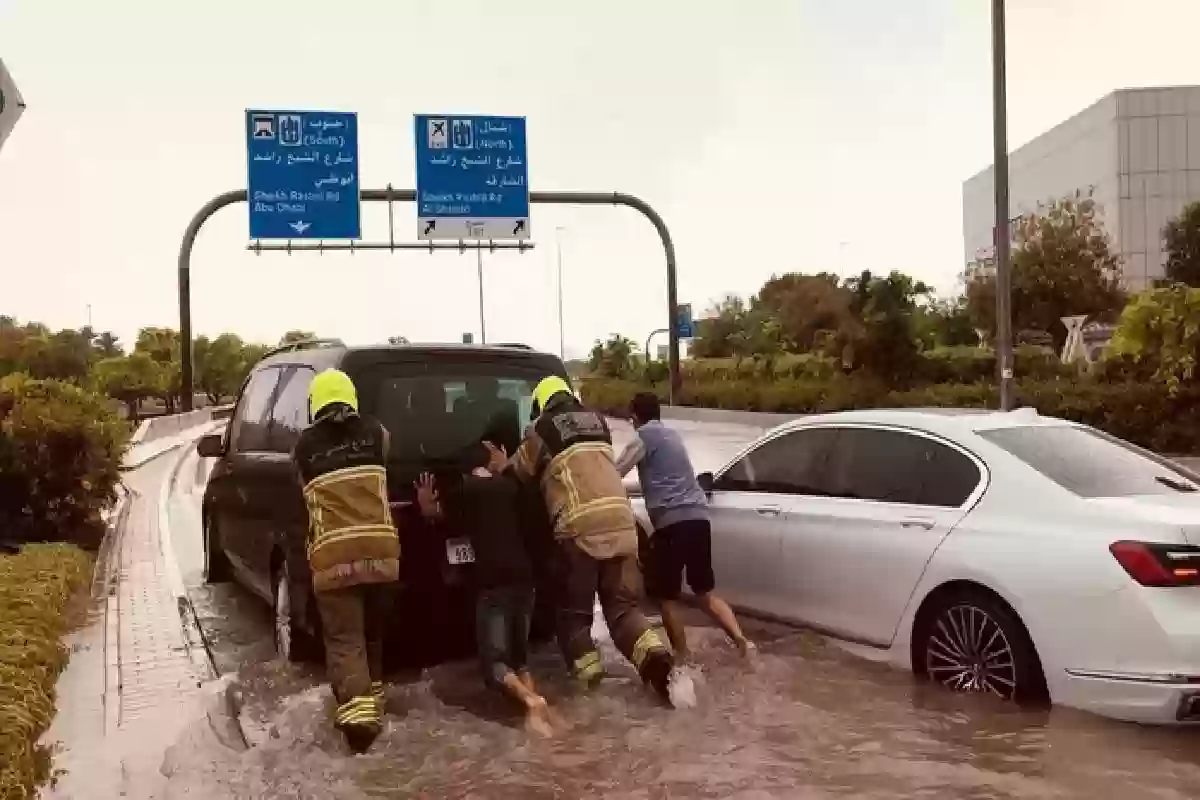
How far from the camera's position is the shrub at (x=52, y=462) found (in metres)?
10.9

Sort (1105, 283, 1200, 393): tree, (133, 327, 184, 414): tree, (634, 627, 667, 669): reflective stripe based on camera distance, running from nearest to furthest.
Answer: (634, 627, 667, 669): reflective stripe < (1105, 283, 1200, 393): tree < (133, 327, 184, 414): tree

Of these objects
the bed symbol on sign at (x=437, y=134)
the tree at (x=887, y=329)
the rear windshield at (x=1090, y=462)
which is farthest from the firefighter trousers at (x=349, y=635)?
the tree at (x=887, y=329)

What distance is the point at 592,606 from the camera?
6402 mm

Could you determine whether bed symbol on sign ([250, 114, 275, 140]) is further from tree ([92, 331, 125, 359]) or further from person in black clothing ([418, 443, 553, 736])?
tree ([92, 331, 125, 359])

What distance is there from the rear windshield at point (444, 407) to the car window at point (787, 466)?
156cm

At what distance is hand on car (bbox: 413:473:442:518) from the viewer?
6.05m

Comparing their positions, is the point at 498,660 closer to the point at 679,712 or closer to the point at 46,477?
the point at 679,712

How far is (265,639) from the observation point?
804 cm

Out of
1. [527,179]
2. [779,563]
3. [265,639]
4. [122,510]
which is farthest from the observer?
[527,179]

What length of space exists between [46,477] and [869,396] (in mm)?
26452

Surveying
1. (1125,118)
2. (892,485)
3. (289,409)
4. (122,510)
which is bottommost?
(122,510)

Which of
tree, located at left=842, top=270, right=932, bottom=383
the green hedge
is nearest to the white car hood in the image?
the green hedge

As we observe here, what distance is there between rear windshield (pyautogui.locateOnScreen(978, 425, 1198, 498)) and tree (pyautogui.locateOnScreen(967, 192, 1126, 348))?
4341 cm

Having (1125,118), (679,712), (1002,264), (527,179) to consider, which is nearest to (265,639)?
(679,712)
